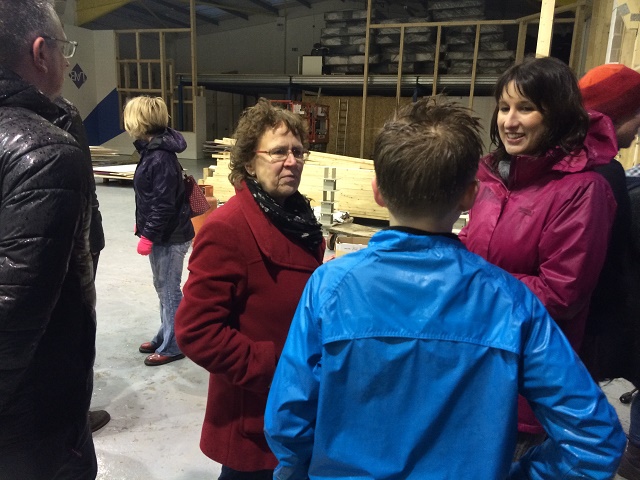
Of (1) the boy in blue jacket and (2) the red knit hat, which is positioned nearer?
(1) the boy in blue jacket

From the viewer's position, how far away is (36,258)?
108 cm

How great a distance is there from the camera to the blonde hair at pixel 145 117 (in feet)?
9.66

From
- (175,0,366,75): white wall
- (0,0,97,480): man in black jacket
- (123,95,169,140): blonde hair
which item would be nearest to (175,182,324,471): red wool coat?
(0,0,97,480): man in black jacket

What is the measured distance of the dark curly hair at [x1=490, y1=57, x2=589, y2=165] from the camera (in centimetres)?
145

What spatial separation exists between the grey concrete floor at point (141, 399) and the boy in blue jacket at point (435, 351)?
1688 millimetres

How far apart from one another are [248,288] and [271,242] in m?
0.16

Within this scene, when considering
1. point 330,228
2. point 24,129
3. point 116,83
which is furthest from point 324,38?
point 24,129

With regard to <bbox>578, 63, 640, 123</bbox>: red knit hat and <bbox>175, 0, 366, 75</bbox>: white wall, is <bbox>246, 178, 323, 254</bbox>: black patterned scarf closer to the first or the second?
<bbox>578, 63, 640, 123</bbox>: red knit hat

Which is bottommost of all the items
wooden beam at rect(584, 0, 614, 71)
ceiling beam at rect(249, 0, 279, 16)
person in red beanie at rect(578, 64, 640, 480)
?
person in red beanie at rect(578, 64, 640, 480)

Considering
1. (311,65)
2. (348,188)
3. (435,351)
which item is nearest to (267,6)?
(311,65)

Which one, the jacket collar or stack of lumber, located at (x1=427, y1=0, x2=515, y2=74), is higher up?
stack of lumber, located at (x1=427, y1=0, x2=515, y2=74)

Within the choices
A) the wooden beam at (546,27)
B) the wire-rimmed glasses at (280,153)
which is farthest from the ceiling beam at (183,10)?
the wire-rimmed glasses at (280,153)

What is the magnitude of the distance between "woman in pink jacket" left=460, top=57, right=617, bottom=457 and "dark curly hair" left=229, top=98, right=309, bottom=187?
2.34ft

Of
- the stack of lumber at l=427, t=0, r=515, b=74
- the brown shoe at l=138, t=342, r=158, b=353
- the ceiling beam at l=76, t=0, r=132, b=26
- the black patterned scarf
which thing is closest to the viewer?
the black patterned scarf
